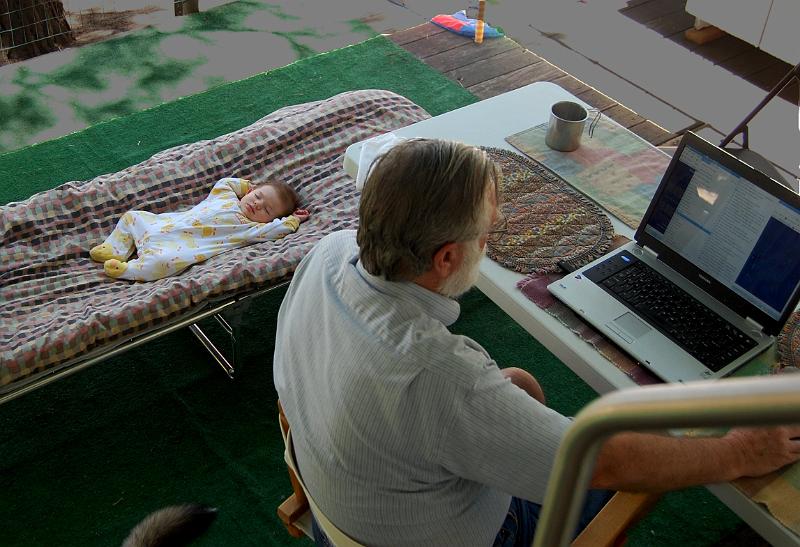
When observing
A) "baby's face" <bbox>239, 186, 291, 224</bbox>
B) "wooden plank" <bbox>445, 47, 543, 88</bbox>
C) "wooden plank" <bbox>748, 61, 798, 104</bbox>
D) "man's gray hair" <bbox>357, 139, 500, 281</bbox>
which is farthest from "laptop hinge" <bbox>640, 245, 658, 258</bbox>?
"wooden plank" <bbox>748, 61, 798, 104</bbox>

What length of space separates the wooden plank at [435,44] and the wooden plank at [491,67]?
0.67 ft

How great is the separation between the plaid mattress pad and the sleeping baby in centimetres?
4

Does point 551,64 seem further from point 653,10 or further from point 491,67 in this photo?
point 653,10

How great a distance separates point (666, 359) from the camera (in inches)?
67.0

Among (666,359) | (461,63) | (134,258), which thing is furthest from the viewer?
(461,63)

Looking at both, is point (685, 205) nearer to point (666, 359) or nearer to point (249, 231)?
point (666, 359)

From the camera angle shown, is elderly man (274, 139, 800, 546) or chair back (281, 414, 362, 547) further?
chair back (281, 414, 362, 547)

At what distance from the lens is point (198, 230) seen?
2.61 metres

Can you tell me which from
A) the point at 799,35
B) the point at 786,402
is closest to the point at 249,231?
the point at 786,402

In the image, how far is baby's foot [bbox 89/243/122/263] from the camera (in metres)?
2.59

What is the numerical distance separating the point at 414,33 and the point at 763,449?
10.6 ft

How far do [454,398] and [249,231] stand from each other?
149cm

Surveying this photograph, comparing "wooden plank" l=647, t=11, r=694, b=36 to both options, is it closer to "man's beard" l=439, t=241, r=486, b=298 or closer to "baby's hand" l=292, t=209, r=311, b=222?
"baby's hand" l=292, t=209, r=311, b=222

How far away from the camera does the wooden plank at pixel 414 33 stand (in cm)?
420
